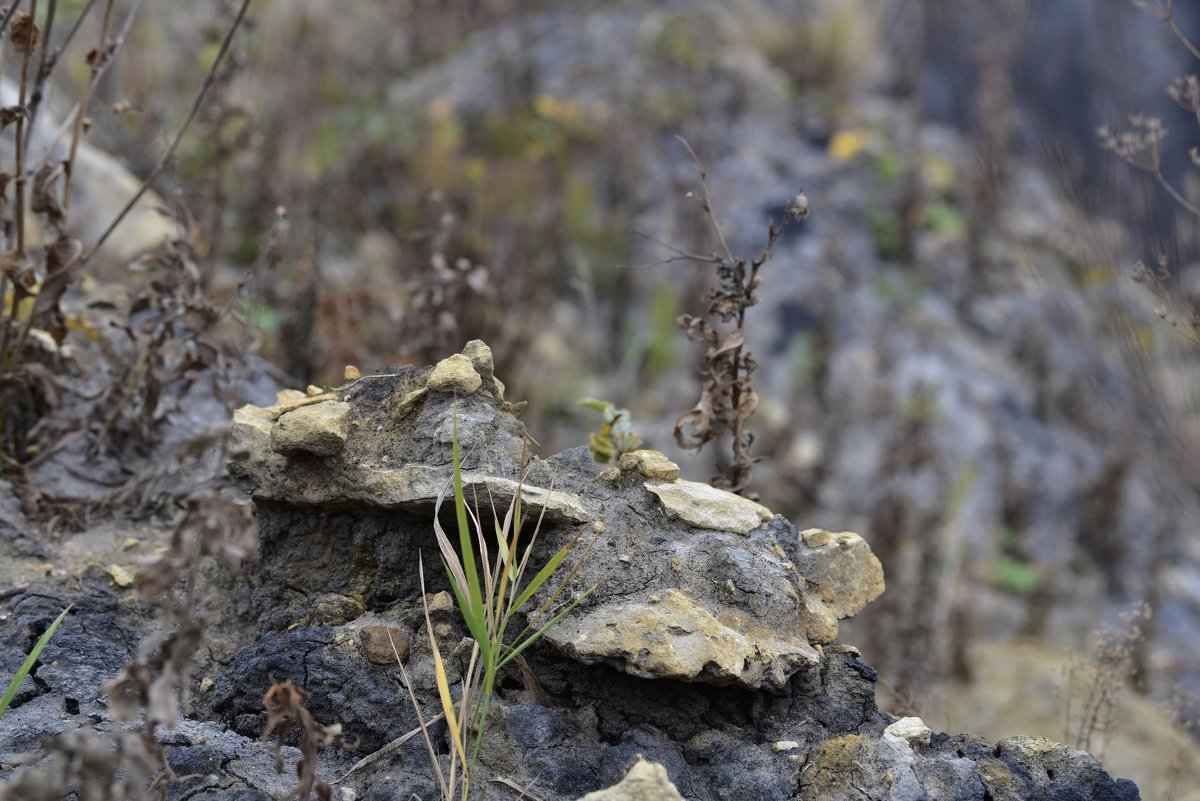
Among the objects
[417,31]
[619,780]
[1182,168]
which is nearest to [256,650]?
[619,780]

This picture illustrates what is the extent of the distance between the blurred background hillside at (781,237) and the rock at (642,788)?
2.36 m

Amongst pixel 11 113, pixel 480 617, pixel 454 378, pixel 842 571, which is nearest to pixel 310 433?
pixel 454 378

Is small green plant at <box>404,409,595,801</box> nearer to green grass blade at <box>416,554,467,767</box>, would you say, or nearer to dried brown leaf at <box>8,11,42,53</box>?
green grass blade at <box>416,554,467,767</box>

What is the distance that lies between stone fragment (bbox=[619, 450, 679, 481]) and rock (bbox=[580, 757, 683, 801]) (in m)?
0.68

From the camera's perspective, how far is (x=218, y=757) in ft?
5.66

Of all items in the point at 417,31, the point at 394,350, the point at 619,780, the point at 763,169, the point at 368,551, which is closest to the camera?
the point at 619,780

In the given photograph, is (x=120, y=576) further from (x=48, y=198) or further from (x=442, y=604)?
(x=48, y=198)

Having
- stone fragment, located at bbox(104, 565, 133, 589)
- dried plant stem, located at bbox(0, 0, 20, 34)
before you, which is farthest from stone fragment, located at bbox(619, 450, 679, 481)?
dried plant stem, located at bbox(0, 0, 20, 34)

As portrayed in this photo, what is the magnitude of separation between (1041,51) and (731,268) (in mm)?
6622

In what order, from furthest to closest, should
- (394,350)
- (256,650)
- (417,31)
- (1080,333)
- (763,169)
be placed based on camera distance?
(417,31) → (763,169) → (394,350) → (1080,333) → (256,650)

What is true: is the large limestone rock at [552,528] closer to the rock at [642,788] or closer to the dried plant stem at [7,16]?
the rock at [642,788]

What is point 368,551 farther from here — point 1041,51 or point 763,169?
point 1041,51

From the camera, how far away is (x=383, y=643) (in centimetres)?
192

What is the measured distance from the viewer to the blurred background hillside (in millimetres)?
4996
